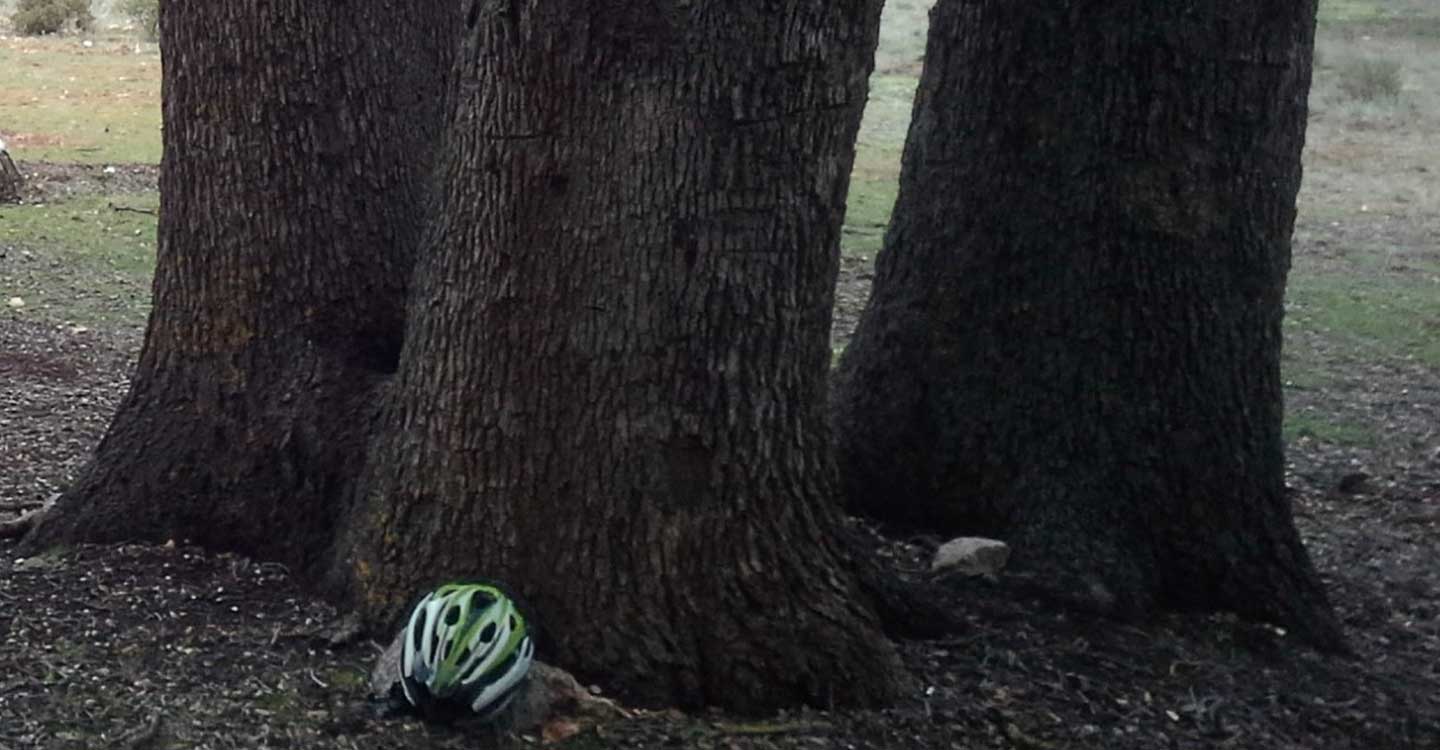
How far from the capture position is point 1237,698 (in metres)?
4.71

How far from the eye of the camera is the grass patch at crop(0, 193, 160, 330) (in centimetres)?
1028

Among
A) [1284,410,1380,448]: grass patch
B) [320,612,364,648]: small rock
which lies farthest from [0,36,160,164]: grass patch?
[320,612,364,648]: small rock

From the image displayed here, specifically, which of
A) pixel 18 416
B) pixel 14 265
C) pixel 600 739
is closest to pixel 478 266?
pixel 600 739

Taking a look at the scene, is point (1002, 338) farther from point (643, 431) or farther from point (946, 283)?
point (643, 431)

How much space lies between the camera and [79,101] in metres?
20.7

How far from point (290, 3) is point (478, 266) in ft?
3.78

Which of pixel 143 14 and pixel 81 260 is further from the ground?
pixel 143 14

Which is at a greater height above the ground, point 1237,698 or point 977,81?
point 977,81

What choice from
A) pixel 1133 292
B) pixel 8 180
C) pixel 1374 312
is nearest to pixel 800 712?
pixel 1133 292

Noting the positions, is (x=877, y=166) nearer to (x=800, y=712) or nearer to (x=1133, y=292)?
(x=1133, y=292)

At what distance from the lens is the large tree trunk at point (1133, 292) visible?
5.11 m

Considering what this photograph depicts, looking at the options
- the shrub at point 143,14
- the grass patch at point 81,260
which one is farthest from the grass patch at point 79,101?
the grass patch at point 81,260

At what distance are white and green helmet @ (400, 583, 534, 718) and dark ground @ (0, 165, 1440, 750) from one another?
0.46 ft

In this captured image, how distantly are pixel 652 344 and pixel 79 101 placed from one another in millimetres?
18396
